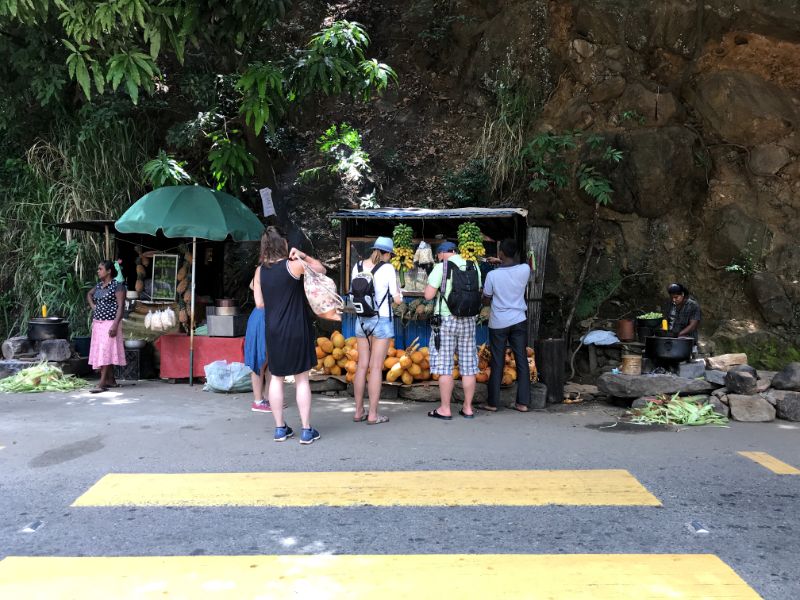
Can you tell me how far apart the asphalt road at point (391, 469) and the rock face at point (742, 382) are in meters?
0.46

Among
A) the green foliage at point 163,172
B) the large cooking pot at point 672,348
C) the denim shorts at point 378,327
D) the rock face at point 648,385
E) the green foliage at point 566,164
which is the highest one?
the green foliage at point 566,164

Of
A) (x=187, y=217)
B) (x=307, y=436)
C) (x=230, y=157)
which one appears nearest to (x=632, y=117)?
(x=230, y=157)

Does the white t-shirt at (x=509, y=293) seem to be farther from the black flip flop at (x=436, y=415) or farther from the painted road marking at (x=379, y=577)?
the painted road marking at (x=379, y=577)

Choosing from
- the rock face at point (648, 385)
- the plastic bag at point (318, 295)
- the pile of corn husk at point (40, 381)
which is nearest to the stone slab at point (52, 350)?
the pile of corn husk at point (40, 381)

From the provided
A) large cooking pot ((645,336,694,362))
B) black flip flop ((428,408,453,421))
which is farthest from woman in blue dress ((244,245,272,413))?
large cooking pot ((645,336,694,362))

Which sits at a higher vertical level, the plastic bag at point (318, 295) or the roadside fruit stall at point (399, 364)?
the plastic bag at point (318, 295)

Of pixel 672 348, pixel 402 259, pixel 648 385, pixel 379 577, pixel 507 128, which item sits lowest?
pixel 379 577

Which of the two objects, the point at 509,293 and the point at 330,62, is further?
the point at 330,62

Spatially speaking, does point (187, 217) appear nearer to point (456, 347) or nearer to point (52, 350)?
point (52, 350)

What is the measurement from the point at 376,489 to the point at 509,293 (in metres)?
3.35

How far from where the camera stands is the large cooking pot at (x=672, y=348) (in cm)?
760

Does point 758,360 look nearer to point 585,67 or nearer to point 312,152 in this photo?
point 585,67

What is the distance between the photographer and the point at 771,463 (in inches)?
208

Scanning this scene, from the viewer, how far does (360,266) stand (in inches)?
263
